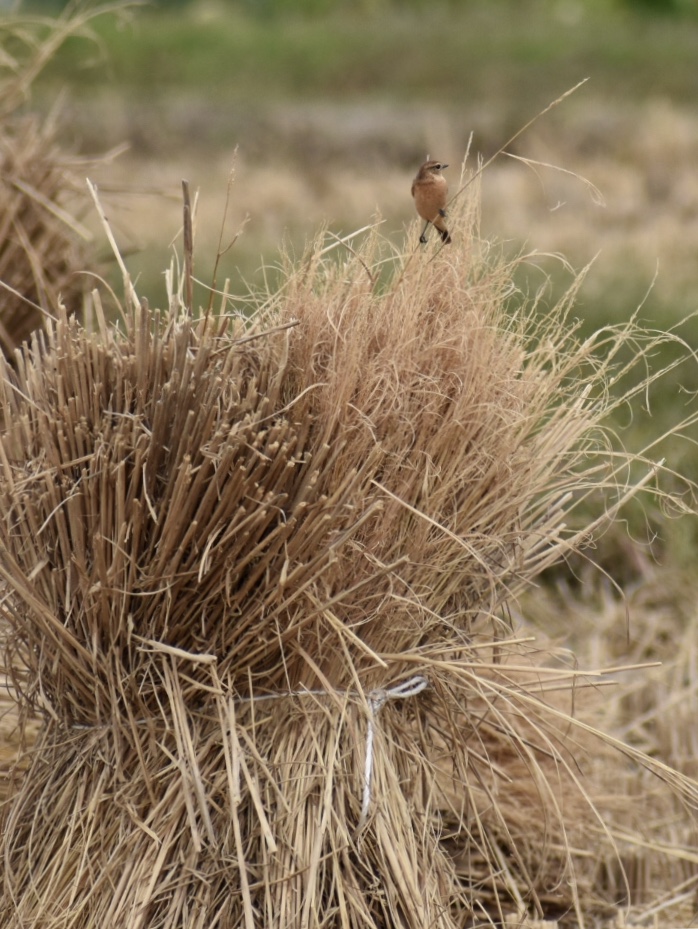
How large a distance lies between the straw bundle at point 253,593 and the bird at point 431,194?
0.04m

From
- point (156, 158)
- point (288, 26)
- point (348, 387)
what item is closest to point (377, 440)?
point (348, 387)

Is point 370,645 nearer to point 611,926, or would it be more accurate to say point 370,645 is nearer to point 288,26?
point 611,926

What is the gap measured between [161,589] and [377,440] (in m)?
0.26

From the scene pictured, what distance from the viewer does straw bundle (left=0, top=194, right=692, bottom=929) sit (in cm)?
117

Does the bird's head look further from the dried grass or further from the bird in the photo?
the dried grass

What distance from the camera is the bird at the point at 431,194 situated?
1.27 meters

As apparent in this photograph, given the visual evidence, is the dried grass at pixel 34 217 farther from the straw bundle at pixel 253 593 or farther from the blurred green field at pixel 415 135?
the straw bundle at pixel 253 593

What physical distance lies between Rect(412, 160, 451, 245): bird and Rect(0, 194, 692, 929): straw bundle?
0.04 meters

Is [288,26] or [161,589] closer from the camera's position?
[161,589]

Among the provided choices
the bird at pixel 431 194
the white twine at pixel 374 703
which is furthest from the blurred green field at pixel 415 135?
the white twine at pixel 374 703

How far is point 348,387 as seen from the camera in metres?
1.21

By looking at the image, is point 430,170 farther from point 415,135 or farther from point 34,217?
point 415,135

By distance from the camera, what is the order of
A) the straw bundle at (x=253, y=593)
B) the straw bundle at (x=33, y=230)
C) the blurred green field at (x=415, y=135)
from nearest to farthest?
the straw bundle at (x=253, y=593) < the straw bundle at (x=33, y=230) < the blurred green field at (x=415, y=135)

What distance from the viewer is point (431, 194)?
4.19 ft
